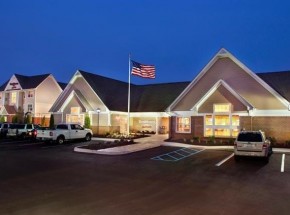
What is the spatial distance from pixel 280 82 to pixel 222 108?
688 centimetres

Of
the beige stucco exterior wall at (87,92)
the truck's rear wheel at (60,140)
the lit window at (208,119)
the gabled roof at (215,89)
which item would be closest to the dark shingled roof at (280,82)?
the gabled roof at (215,89)

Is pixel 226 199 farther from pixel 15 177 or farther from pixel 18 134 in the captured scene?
pixel 18 134

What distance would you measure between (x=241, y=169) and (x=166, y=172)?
151 inches

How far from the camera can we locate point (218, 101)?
26.5 m

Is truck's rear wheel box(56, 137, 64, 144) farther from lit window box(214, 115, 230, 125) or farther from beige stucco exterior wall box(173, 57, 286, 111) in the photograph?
lit window box(214, 115, 230, 125)

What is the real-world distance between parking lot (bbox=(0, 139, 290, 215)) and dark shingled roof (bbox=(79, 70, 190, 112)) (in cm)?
1984

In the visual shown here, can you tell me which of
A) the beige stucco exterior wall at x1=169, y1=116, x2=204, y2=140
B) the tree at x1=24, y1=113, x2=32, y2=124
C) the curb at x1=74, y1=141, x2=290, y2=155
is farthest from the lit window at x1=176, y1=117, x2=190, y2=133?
the tree at x1=24, y1=113, x2=32, y2=124

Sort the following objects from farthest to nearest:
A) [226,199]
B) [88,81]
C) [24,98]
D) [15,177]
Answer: [24,98], [88,81], [15,177], [226,199]

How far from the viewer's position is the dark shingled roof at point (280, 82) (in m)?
26.5

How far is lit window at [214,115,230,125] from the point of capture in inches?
1040

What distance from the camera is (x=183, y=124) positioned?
29.1m

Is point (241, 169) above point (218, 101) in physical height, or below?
below

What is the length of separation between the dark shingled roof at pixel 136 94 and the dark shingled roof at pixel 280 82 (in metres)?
11.9

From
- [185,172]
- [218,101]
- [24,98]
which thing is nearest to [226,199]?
[185,172]
